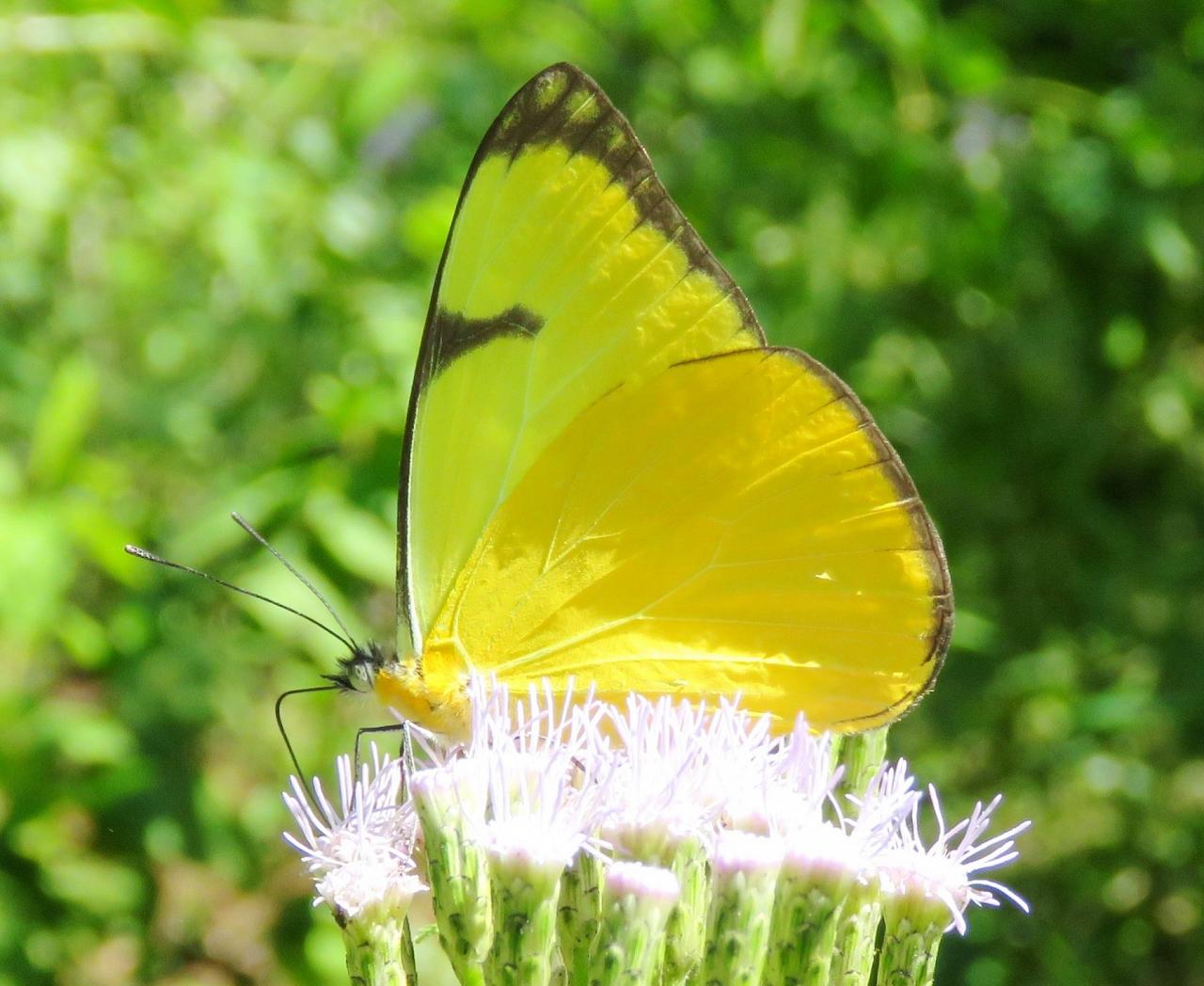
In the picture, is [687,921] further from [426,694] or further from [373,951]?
[426,694]

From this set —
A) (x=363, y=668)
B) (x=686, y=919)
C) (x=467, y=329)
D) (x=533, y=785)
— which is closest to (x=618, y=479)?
(x=467, y=329)

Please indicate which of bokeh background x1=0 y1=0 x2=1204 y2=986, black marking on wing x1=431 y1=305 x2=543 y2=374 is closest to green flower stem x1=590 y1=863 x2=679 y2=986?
black marking on wing x1=431 y1=305 x2=543 y2=374

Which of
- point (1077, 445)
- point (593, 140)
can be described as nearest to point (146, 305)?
point (593, 140)

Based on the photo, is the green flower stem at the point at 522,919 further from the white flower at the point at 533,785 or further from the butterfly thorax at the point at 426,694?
the butterfly thorax at the point at 426,694

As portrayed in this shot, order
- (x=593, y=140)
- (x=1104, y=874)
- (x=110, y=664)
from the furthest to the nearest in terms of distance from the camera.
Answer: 1. (x=1104, y=874)
2. (x=110, y=664)
3. (x=593, y=140)

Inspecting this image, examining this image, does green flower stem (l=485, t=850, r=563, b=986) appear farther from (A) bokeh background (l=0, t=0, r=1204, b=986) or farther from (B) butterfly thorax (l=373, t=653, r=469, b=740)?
(A) bokeh background (l=0, t=0, r=1204, b=986)

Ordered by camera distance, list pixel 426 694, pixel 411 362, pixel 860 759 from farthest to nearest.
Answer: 1. pixel 411 362
2. pixel 426 694
3. pixel 860 759

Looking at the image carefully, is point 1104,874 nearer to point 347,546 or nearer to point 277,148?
point 347,546
